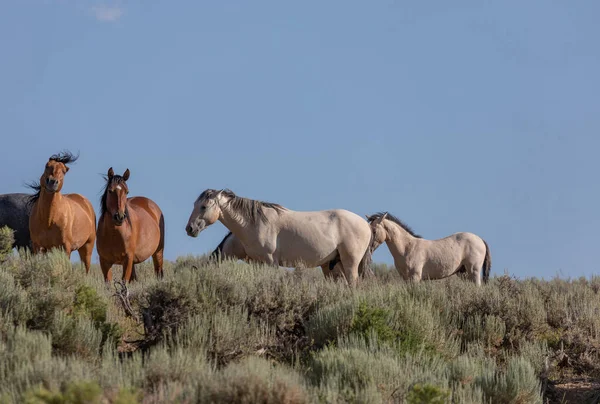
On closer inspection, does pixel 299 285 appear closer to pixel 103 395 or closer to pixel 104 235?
pixel 104 235

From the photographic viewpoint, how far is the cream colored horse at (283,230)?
15133mm

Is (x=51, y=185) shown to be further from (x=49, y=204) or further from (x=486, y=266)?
(x=486, y=266)

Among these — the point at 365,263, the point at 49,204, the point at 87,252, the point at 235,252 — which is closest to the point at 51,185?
the point at 49,204

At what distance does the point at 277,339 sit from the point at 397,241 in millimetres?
6503

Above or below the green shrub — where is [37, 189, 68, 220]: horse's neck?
above

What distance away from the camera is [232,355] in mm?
10133

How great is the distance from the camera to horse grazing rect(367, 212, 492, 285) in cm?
1708

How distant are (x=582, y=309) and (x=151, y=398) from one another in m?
8.71

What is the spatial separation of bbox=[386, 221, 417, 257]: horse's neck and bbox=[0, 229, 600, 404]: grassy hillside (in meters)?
2.71

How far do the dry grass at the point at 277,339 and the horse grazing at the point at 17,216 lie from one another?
226 inches

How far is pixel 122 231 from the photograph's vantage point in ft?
46.6

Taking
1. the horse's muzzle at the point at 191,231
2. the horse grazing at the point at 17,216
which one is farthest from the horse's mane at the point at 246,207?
the horse grazing at the point at 17,216

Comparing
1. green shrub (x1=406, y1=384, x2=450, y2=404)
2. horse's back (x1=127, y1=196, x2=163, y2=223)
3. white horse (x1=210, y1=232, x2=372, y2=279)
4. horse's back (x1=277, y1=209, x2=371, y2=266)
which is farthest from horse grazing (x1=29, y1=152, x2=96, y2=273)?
green shrub (x1=406, y1=384, x2=450, y2=404)

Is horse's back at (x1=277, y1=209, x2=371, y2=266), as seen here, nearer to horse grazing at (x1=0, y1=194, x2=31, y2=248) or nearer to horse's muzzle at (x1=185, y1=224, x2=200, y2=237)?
horse's muzzle at (x1=185, y1=224, x2=200, y2=237)
